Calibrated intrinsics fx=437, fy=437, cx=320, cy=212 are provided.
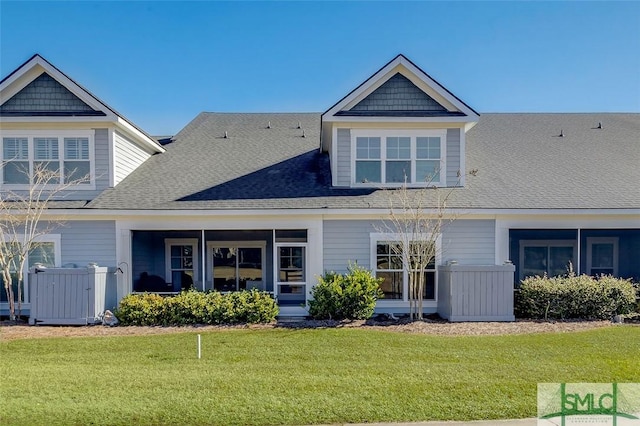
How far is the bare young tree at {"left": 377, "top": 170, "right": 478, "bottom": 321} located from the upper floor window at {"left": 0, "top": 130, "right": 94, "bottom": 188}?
902 cm

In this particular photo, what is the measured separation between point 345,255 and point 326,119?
4146 mm

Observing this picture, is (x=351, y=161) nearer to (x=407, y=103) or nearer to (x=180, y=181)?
(x=407, y=103)

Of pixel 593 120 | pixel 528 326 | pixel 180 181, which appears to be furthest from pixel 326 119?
pixel 593 120

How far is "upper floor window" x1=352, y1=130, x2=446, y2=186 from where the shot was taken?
13.4 metres

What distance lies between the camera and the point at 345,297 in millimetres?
11188

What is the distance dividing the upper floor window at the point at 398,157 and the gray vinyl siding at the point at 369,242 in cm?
163

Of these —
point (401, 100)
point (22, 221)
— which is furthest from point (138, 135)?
point (401, 100)

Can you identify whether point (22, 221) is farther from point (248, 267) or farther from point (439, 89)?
point (439, 89)

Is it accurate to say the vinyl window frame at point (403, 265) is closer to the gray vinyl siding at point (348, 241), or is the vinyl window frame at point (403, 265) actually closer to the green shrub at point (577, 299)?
the gray vinyl siding at point (348, 241)

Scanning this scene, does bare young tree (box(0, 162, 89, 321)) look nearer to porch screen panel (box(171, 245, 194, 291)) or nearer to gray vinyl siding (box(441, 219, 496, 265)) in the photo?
porch screen panel (box(171, 245, 194, 291))

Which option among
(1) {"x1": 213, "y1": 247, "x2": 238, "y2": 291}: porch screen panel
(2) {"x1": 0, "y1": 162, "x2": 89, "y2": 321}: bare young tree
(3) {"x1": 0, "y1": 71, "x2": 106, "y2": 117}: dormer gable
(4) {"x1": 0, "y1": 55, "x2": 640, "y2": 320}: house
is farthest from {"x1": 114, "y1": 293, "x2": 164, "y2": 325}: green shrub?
(3) {"x1": 0, "y1": 71, "x2": 106, "y2": 117}: dormer gable

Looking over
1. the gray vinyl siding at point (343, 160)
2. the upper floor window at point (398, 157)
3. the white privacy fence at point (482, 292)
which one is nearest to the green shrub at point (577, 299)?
the white privacy fence at point (482, 292)

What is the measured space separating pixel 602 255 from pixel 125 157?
55.5 feet

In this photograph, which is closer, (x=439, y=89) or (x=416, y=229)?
(x=416, y=229)
